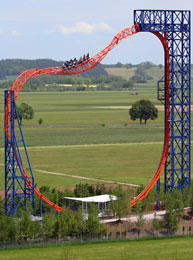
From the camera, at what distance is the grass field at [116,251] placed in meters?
61.5

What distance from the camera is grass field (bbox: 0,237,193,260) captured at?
2422 inches

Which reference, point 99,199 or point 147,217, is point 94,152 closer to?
point 99,199

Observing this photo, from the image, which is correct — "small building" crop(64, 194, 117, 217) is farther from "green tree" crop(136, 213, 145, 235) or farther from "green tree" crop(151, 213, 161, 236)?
"green tree" crop(151, 213, 161, 236)

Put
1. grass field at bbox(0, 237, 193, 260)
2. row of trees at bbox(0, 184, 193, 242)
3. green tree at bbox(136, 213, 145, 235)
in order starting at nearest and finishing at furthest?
grass field at bbox(0, 237, 193, 260) → row of trees at bbox(0, 184, 193, 242) → green tree at bbox(136, 213, 145, 235)

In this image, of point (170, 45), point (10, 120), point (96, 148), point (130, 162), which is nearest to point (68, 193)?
point (10, 120)

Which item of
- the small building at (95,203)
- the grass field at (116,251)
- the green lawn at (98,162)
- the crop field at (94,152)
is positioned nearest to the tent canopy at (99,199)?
the small building at (95,203)

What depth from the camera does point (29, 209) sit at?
234ft

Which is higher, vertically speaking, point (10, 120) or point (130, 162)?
point (10, 120)

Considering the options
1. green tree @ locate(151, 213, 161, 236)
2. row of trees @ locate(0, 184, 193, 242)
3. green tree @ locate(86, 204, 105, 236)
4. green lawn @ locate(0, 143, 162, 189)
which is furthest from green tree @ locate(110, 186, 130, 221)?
green lawn @ locate(0, 143, 162, 189)

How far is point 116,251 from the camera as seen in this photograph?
63.5 m

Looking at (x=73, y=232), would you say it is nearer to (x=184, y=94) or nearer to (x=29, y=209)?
(x=29, y=209)

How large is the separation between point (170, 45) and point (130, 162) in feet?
143

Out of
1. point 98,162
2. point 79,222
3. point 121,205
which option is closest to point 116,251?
point 79,222

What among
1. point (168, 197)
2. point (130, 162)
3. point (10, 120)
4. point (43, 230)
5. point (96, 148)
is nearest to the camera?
point (43, 230)
